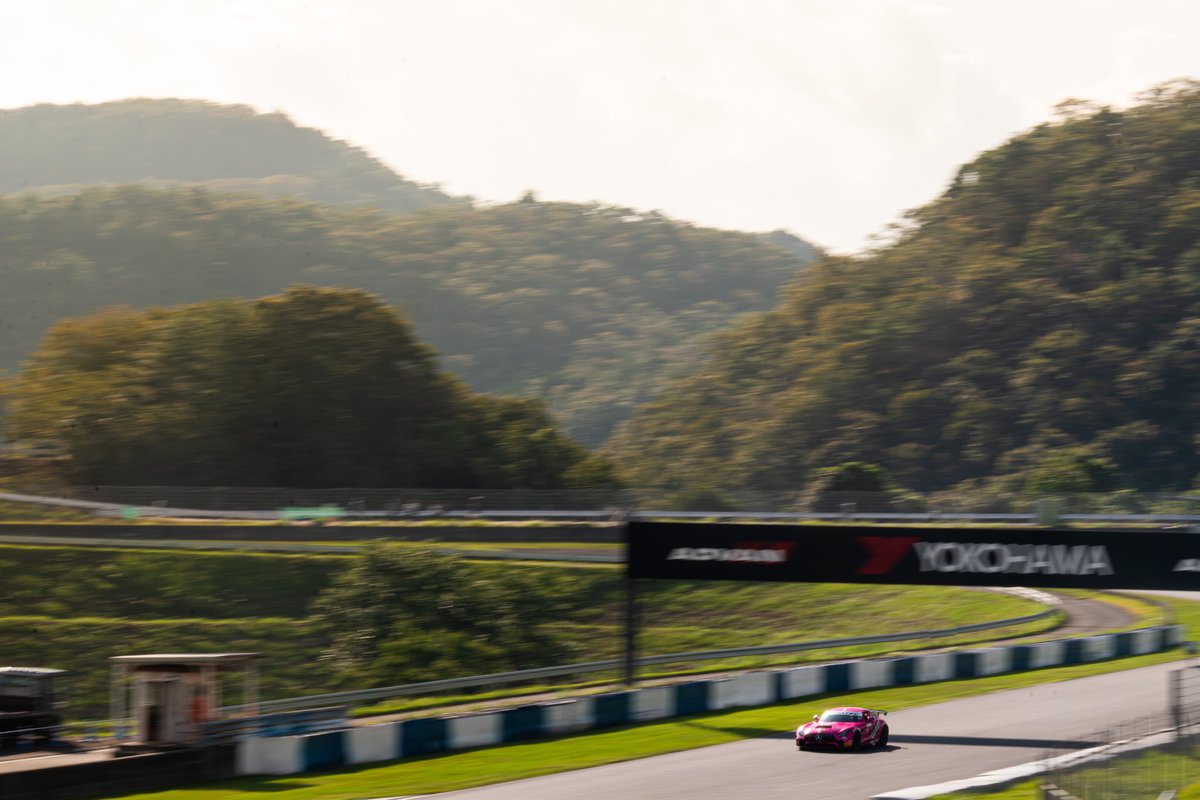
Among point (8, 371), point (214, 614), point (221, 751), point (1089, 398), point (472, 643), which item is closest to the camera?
point (221, 751)

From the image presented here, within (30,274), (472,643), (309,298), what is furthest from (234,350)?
(30,274)

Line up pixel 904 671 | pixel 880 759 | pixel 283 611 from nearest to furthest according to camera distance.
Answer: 1. pixel 880 759
2. pixel 904 671
3. pixel 283 611

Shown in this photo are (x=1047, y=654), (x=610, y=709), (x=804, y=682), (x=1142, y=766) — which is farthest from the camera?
(x=1047, y=654)

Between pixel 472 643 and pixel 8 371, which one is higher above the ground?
pixel 8 371

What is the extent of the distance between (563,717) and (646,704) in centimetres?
252

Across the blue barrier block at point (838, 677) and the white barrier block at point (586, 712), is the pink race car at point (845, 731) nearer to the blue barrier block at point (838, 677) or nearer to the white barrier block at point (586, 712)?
the white barrier block at point (586, 712)

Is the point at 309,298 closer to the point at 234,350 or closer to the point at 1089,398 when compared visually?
the point at 234,350

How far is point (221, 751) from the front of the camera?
73.9 feet

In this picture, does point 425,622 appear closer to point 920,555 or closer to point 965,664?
point 965,664

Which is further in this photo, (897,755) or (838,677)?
(838,677)

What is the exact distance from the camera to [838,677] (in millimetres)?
33844

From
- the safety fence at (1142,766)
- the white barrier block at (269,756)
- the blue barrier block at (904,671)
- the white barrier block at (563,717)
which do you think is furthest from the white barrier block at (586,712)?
the blue barrier block at (904,671)

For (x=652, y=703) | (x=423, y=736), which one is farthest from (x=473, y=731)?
(x=652, y=703)

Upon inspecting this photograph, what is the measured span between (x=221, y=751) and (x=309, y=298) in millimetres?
59259
